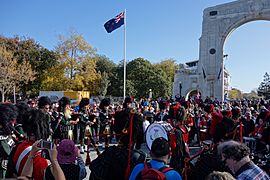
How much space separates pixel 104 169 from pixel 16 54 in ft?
Result: 140

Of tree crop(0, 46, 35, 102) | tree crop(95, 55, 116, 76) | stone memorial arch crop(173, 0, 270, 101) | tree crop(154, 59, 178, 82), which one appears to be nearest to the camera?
stone memorial arch crop(173, 0, 270, 101)

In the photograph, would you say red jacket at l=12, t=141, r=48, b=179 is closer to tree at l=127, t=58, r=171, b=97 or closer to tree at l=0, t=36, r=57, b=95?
tree at l=0, t=36, r=57, b=95

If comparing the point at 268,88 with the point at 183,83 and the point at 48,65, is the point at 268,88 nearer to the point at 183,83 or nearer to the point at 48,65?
the point at 183,83

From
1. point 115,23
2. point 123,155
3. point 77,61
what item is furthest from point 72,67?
point 123,155

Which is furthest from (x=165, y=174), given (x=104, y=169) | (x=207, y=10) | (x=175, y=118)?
(x=207, y=10)

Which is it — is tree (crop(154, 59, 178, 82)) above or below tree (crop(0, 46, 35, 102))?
above

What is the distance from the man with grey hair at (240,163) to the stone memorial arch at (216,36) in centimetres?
3015

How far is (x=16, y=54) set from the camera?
41.9 metres

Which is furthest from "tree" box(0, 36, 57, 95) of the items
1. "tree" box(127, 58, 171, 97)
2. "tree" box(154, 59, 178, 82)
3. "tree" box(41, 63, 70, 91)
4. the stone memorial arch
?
"tree" box(154, 59, 178, 82)

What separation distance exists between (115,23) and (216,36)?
50.6 ft

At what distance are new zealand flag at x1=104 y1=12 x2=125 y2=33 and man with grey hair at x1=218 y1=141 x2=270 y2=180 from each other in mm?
18886

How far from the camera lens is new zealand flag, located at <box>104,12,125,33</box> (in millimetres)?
20947

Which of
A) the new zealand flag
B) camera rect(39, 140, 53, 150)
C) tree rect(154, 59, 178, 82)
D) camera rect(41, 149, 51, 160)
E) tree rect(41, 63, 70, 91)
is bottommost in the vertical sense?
camera rect(41, 149, 51, 160)

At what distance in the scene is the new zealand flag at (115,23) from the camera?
2095 cm
